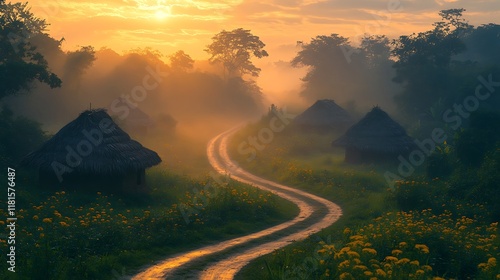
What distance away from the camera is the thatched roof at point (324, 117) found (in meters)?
52.0

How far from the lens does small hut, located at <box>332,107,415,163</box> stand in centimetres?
3722

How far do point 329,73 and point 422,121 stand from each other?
102 feet

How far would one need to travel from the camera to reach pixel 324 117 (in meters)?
52.4

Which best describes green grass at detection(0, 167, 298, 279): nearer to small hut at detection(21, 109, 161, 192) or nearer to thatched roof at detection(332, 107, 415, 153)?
small hut at detection(21, 109, 161, 192)

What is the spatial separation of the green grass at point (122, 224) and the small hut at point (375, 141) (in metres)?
14.4

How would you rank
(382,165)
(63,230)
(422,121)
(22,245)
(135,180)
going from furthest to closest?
(422,121)
(382,165)
(135,180)
(63,230)
(22,245)

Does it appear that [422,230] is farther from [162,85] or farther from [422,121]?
[162,85]

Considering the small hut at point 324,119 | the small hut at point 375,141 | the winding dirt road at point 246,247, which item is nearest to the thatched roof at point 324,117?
the small hut at point 324,119

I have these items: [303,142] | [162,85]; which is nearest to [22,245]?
[303,142]

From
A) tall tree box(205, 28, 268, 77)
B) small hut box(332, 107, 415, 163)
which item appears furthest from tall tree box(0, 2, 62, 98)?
tall tree box(205, 28, 268, 77)

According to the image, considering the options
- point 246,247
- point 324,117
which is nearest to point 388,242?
point 246,247

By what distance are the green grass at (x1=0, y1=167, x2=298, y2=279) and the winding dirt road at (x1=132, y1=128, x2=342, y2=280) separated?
59 cm

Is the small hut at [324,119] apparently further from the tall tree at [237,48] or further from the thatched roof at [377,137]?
the tall tree at [237,48]

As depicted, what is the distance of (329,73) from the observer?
85.3 meters
